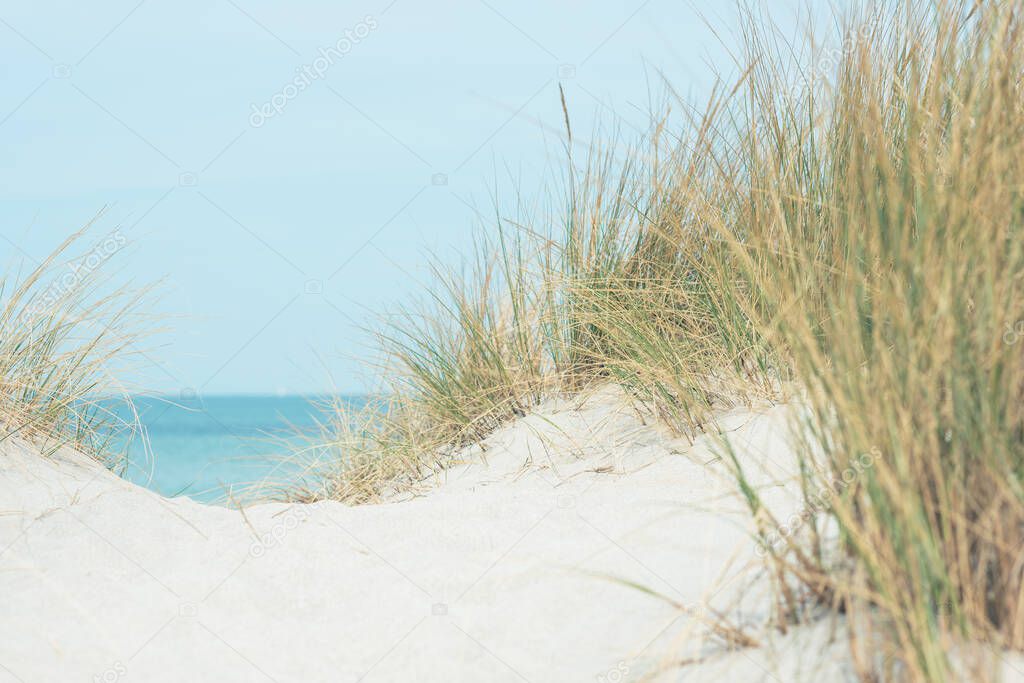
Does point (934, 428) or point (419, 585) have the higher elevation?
point (934, 428)

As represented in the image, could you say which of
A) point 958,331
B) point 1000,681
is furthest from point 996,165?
point 1000,681

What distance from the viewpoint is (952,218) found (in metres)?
1.30

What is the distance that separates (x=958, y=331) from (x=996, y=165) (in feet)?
1.05

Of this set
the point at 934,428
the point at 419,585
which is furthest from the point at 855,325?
the point at 419,585

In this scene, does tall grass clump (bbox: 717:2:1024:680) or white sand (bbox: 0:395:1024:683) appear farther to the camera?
white sand (bbox: 0:395:1024:683)

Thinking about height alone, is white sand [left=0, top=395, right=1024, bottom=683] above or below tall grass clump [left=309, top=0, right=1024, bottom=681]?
below

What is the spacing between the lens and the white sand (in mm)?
1469

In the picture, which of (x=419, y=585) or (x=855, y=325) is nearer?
(x=855, y=325)

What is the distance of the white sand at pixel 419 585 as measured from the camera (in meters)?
1.47

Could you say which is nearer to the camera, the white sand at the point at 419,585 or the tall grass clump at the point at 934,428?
the tall grass clump at the point at 934,428

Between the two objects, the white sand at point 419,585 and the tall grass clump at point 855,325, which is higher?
the tall grass clump at point 855,325

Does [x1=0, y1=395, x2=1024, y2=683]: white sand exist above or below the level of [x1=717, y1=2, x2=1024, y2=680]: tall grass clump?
below

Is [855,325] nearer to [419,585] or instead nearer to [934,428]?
[934,428]

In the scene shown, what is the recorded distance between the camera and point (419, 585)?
1798mm
